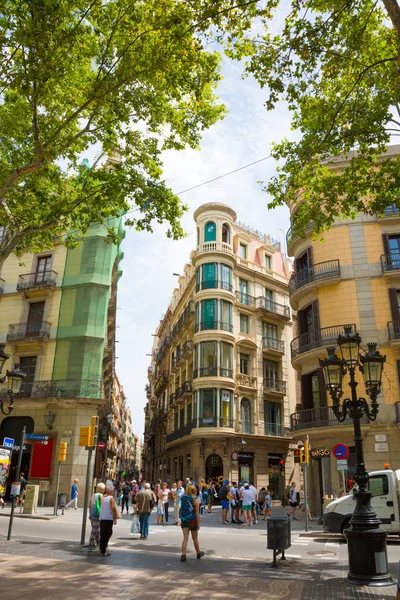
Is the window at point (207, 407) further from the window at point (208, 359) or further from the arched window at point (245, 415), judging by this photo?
the arched window at point (245, 415)

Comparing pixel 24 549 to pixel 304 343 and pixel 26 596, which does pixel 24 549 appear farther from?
pixel 304 343

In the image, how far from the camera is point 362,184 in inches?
525

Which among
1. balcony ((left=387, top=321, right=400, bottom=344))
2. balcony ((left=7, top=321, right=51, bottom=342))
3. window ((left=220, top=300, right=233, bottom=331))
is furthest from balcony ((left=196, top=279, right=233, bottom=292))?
balcony ((left=387, top=321, right=400, bottom=344))

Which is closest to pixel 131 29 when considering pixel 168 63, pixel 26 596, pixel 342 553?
pixel 168 63

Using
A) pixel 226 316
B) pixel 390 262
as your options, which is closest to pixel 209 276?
pixel 226 316

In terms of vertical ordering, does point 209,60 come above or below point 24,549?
above

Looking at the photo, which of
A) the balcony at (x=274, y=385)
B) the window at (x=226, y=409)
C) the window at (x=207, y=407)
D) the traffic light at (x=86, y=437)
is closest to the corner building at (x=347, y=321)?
the window at (x=226, y=409)

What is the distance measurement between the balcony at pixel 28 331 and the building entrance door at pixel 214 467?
13.5 m

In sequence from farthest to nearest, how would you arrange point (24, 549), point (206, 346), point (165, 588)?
point (206, 346) → point (24, 549) → point (165, 588)

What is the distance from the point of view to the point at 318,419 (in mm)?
22000

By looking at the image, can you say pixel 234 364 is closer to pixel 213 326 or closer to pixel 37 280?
pixel 213 326

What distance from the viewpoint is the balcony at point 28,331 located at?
2811cm

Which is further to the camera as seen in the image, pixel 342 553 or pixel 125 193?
pixel 125 193

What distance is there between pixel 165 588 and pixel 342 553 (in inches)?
240
